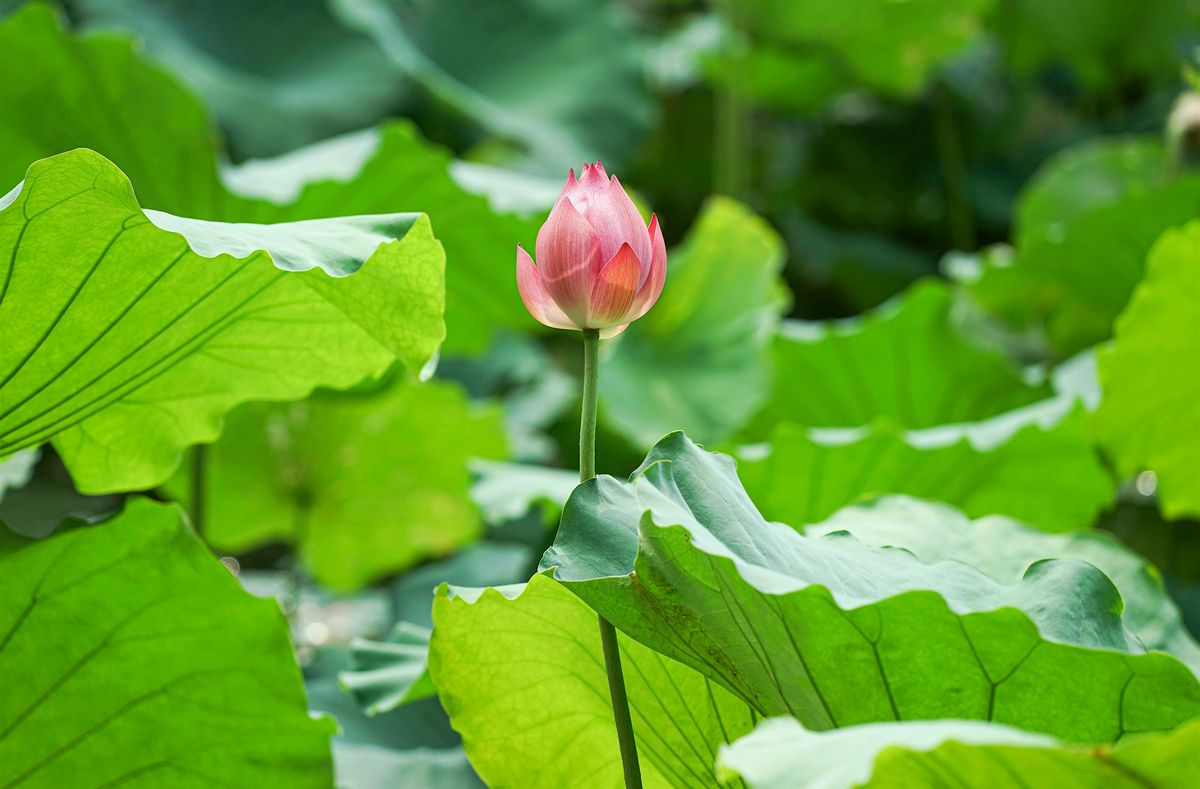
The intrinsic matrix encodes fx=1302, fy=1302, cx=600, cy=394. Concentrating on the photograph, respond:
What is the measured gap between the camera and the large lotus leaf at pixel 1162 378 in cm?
103

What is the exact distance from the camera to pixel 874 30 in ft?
7.73

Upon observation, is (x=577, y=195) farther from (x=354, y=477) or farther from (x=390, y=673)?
(x=354, y=477)

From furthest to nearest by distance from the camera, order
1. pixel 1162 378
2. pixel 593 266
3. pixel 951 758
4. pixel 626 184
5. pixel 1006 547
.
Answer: pixel 626 184 → pixel 1162 378 → pixel 1006 547 → pixel 593 266 → pixel 951 758

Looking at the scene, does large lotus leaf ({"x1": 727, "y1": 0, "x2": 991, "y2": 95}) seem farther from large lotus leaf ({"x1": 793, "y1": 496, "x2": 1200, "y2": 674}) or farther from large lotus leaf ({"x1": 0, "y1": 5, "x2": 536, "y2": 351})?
large lotus leaf ({"x1": 793, "y1": 496, "x2": 1200, "y2": 674})

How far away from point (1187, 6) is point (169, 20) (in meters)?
2.00

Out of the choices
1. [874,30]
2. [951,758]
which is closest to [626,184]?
[874,30]

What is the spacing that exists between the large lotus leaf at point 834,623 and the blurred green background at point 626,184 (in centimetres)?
39

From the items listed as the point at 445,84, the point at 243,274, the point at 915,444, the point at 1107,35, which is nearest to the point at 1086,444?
the point at 915,444

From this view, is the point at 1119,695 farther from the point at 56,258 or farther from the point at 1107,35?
the point at 1107,35

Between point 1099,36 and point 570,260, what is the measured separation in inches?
94.7

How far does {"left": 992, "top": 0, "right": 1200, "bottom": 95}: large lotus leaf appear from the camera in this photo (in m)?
2.58

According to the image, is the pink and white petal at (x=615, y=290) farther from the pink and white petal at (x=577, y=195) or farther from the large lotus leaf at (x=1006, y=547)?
the large lotus leaf at (x=1006, y=547)

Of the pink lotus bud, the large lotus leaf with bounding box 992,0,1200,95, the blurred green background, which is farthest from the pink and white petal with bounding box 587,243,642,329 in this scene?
the large lotus leaf with bounding box 992,0,1200,95

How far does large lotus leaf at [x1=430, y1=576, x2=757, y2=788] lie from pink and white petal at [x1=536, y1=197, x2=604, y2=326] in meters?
0.14
